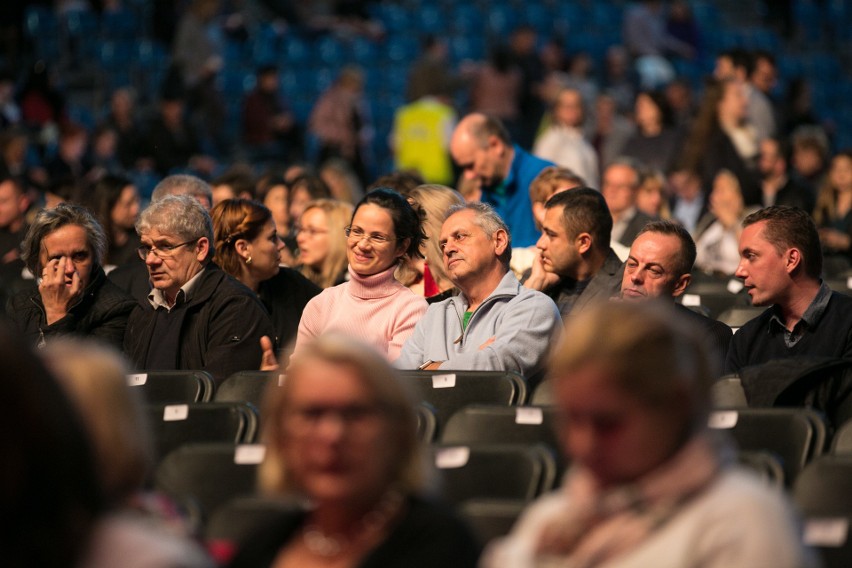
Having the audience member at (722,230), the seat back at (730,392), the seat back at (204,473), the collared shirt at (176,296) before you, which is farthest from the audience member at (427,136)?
the seat back at (204,473)

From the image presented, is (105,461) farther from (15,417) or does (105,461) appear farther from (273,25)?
(273,25)

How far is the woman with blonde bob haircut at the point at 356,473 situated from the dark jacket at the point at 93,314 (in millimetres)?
3299

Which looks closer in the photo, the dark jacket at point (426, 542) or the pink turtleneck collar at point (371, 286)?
the dark jacket at point (426, 542)

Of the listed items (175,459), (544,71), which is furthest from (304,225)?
(544,71)

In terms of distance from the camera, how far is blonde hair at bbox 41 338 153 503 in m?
2.29

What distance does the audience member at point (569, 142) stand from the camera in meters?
10.9

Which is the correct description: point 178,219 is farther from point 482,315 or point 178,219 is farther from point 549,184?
point 549,184

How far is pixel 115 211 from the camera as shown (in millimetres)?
7809

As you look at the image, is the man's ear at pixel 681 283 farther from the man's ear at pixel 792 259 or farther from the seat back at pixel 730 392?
the seat back at pixel 730 392

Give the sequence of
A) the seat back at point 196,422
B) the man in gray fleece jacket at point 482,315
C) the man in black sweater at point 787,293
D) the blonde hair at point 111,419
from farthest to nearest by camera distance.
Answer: the man in gray fleece jacket at point 482,315 < the man in black sweater at point 787,293 < the seat back at point 196,422 < the blonde hair at point 111,419

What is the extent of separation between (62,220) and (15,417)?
12.7 feet

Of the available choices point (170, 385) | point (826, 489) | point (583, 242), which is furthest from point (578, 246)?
point (826, 489)

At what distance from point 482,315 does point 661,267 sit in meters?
0.67

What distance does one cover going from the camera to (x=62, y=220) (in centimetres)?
568
